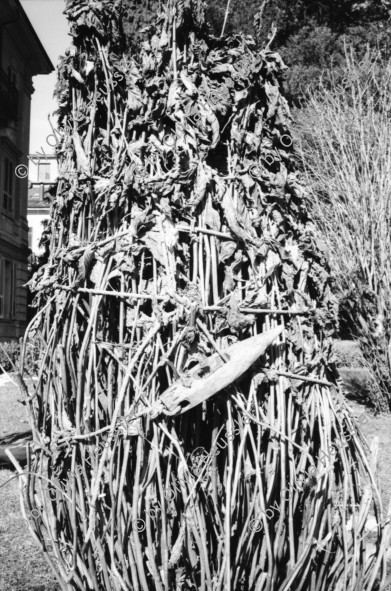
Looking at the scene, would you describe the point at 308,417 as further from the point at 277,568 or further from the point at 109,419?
the point at 109,419

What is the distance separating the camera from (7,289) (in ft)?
79.8

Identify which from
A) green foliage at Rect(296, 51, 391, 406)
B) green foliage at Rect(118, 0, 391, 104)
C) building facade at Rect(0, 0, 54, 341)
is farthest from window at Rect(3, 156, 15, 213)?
green foliage at Rect(296, 51, 391, 406)

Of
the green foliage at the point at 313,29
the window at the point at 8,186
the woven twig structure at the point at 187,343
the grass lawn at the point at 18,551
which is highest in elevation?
the green foliage at the point at 313,29

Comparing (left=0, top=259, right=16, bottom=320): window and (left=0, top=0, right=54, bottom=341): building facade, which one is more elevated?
(left=0, top=0, right=54, bottom=341): building facade

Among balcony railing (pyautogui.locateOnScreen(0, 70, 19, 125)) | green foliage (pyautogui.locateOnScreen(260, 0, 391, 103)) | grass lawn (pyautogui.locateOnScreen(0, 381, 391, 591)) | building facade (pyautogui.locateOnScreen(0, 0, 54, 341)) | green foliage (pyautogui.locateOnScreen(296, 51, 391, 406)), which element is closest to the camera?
grass lawn (pyautogui.locateOnScreen(0, 381, 391, 591))

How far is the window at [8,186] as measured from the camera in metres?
23.9

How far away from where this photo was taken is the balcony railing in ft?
74.2

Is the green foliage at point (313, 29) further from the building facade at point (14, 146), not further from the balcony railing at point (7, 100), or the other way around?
the building facade at point (14, 146)

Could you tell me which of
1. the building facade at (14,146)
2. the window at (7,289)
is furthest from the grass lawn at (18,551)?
the window at (7,289)

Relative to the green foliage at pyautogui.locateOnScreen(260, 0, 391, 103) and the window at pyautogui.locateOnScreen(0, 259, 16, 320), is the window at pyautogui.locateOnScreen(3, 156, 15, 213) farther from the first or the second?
the green foliage at pyautogui.locateOnScreen(260, 0, 391, 103)

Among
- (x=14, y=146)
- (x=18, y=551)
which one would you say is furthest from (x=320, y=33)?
(x=18, y=551)

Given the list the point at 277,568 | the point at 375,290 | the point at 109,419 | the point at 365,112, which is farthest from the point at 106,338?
the point at 365,112

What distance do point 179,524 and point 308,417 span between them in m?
0.67

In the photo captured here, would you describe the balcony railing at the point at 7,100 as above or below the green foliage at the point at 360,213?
above
